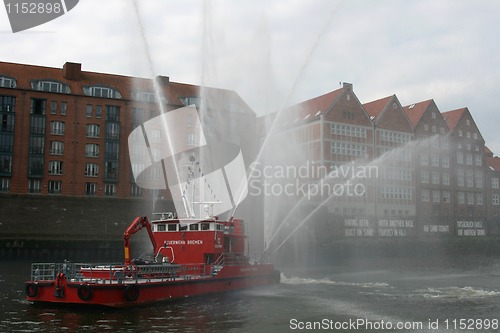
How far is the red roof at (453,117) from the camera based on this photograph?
107 meters

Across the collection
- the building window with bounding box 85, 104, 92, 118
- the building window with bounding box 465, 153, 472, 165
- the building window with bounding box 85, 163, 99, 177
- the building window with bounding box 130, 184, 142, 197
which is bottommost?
the building window with bounding box 130, 184, 142, 197

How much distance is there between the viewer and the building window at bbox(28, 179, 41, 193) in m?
75.0

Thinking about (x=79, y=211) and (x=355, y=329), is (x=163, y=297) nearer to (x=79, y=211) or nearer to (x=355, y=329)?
(x=355, y=329)

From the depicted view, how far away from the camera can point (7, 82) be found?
77.1 meters

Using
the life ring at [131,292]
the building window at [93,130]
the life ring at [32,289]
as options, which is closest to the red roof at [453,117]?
the building window at [93,130]

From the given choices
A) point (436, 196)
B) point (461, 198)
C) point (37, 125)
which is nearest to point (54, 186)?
point (37, 125)

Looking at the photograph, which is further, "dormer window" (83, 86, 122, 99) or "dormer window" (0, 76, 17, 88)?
"dormer window" (83, 86, 122, 99)

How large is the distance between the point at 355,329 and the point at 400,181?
71971 mm

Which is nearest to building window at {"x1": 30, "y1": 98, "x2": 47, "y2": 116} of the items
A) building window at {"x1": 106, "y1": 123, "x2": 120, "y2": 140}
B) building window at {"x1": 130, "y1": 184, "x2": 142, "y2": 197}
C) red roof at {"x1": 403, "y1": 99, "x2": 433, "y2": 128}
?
building window at {"x1": 106, "y1": 123, "x2": 120, "y2": 140}

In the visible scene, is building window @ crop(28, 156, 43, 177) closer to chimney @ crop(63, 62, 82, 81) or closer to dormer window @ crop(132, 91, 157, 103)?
chimney @ crop(63, 62, 82, 81)

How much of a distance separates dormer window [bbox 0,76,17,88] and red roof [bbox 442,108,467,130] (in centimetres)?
7659

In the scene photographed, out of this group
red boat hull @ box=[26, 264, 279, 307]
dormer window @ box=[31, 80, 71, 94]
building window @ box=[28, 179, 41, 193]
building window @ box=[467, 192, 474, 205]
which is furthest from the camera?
building window @ box=[467, 192, 474, 205]

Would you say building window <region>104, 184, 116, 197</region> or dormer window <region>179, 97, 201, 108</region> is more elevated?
dormer window <region>179, 97, 201, 108</region>

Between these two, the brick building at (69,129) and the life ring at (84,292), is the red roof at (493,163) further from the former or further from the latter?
the life ring at (84,292)
